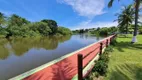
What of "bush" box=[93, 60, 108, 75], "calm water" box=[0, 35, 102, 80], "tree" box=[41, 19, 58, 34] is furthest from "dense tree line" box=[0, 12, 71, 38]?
"bush" box=[93, 60, 108, 75]

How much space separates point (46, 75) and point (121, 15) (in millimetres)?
29296

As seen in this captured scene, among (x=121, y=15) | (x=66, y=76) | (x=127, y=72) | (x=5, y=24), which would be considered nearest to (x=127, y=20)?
(x=121, y=15)

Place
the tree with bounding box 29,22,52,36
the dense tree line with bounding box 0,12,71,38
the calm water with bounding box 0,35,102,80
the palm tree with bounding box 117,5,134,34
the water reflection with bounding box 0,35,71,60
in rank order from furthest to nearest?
the tree with bounding box 29,22,52,36
the dense tree line with bounding box 0,12,71,38
the palm tree with bounding box 117,5,134,34
the water reflection with bounding box 0,35,71,60
the calm water with bounding box 0,35,102,80

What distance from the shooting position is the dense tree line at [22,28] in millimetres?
40037

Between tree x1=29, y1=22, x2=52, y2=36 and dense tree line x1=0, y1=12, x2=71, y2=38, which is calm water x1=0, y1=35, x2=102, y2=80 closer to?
dense tree line x1=0, y1=12, x2=71, y2=38

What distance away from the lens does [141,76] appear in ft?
16.8

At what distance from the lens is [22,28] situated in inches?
1800

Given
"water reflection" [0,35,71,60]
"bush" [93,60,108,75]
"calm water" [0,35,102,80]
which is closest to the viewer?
"bush" [93,60,108,75]

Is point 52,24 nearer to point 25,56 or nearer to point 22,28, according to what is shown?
point 22,28

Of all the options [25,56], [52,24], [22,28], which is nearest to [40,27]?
[52,24]

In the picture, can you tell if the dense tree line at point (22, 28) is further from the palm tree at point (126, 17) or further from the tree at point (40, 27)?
the palm tree at point (126, 17)

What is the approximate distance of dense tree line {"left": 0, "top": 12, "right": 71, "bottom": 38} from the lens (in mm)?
40037

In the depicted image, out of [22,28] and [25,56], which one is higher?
[22,28]

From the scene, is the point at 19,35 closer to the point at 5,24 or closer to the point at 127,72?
the point at 5,24
